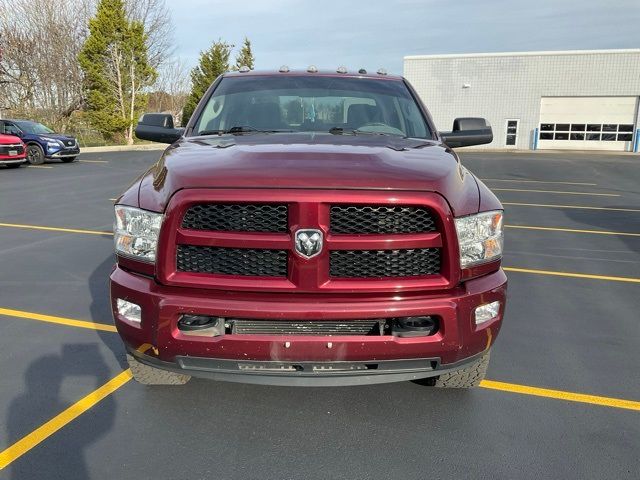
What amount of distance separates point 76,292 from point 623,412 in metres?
4.51

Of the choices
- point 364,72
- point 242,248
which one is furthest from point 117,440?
point 364,72

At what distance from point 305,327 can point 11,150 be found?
18.7m

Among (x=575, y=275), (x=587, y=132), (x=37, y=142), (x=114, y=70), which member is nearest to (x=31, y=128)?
(x=37, y=142)

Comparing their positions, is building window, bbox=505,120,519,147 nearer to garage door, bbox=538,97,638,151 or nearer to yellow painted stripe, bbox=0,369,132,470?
garage door, bbox=538,97,638,151

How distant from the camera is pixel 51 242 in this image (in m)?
7.08

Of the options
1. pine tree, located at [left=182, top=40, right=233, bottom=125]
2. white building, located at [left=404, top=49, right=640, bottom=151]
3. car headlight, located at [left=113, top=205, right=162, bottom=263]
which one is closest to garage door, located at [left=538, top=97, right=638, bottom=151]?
white building, located at [left=404, top=49, right=640, bottom=151]

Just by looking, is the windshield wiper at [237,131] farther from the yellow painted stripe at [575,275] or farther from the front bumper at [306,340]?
the yellow painted stripe at [575,275]

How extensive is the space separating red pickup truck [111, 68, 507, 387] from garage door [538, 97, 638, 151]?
38387 mm

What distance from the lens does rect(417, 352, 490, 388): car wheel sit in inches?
119

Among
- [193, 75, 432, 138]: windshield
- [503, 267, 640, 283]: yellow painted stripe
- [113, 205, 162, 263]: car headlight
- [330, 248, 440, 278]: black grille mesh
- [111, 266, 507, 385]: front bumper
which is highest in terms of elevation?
[193, 75, 432, 138]: windshield

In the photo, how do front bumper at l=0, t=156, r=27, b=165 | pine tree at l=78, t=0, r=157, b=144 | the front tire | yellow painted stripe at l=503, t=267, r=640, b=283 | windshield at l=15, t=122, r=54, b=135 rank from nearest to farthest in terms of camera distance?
the front tire < yellow painted stripe at l=503, t=267, r=640, b=283 < front bumper at l=0, t=156, r=27, b=165 < windshield at l=15, t=122, r=54, b=135 < pine tree at l=78, t=0, r=157, b=144

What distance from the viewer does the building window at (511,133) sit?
3747 cm

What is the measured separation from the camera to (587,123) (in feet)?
119

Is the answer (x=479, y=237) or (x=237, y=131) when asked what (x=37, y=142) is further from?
(x=479, y=237)
